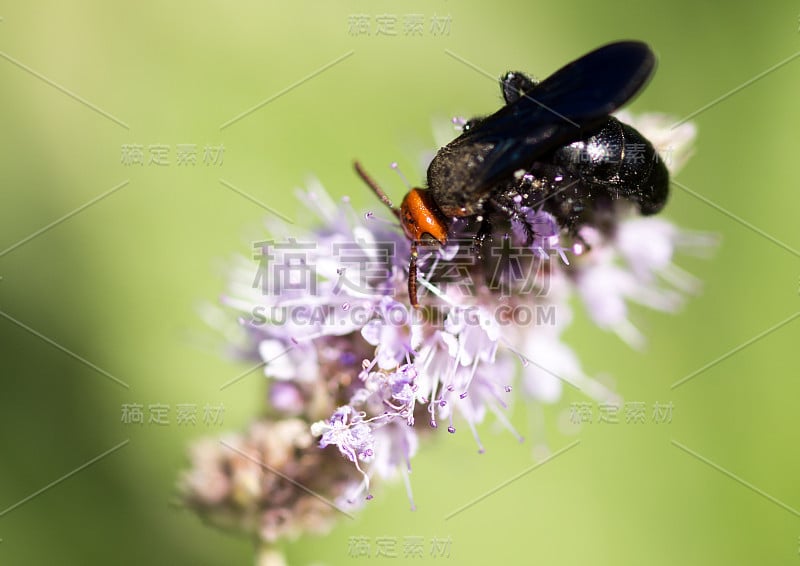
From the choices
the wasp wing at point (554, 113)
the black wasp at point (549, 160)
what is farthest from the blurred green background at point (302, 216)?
the wasp wing at point (554, 113)

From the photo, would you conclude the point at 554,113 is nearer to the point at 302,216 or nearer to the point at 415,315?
the point at 415,315

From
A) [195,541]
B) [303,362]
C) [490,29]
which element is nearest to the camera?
[303,362]

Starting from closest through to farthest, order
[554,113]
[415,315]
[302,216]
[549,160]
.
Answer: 1. [554,113]
2. [549,160]
3. [415,315]
4. [302,216]

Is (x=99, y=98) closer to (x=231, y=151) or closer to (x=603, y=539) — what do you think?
(x=231, y=151)

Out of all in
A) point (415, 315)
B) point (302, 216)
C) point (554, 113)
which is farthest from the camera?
point (302, 216)

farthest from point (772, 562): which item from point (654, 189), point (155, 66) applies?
point (155, 66)

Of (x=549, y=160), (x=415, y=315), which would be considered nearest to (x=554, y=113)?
(x=549, y=160)

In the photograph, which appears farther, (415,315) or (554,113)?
(415,315)

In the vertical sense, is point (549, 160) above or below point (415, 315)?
above
